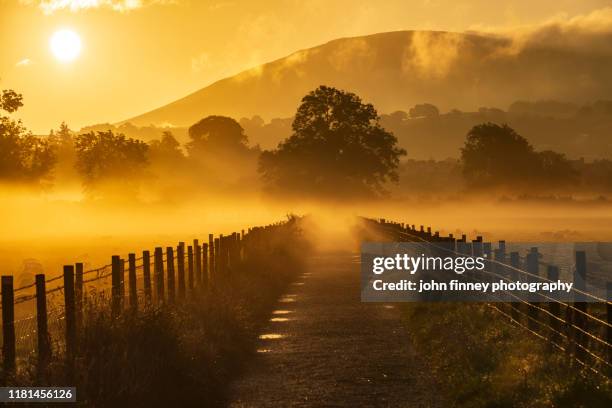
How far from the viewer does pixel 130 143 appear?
112438mm

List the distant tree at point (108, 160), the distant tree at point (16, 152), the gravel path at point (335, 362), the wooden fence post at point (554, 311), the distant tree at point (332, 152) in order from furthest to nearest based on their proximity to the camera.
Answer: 1. the distant tree at point (108, 160)
2. the distant tree at point (332, 152)
3. the distant tree at point (16, 152)
4. the wooden fence post at point (554, 311)
5. the gravel path at point (335, 362)

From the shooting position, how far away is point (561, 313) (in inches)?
534

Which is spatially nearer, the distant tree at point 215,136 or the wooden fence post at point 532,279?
the wooden fence post at point 532,279

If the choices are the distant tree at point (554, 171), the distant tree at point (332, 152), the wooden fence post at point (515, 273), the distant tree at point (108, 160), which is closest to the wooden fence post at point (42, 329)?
the wooden fence post at point (515, 273)

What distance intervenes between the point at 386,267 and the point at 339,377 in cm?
1931

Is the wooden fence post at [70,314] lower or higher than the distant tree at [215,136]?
lower

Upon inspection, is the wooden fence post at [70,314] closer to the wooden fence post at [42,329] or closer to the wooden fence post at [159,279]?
the wooden fence post at [42,329]

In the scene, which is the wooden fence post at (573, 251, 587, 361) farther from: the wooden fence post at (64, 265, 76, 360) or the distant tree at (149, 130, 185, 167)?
the distant tree at (149, 130, 185, 167)

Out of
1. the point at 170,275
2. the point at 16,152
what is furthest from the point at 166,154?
the point at 170,275

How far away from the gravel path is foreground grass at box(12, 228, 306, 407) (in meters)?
0.40

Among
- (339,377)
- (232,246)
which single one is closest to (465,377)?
(339,377)

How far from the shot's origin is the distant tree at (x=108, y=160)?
356 feet

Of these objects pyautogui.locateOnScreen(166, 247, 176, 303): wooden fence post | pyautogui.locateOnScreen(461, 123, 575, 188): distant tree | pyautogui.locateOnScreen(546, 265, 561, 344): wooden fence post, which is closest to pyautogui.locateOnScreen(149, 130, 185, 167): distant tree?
pyautogui.locateOnScreen(461, 123, 575, 188): distant tree

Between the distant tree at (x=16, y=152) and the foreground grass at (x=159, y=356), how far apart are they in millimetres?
49803
